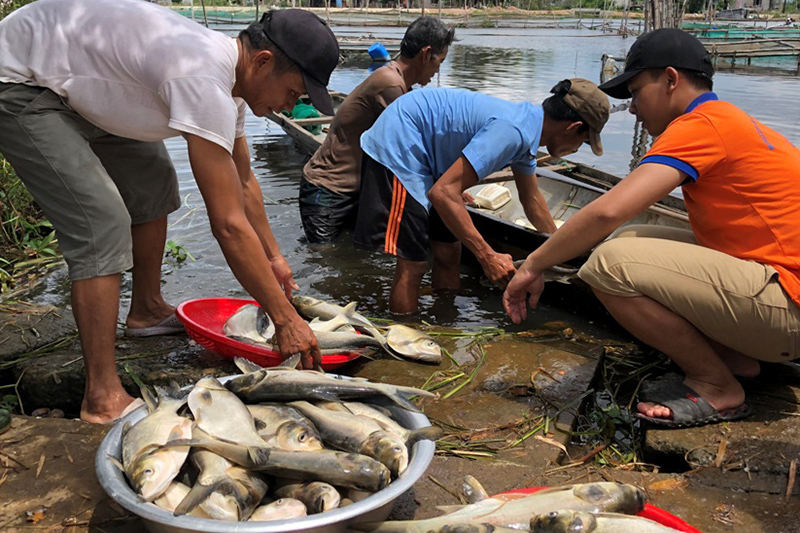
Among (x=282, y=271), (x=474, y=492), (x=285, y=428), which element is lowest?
(x=474, y=492)

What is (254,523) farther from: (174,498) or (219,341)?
(219,341)

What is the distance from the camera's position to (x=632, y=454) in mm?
3514

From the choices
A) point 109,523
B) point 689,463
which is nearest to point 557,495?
point 689,463

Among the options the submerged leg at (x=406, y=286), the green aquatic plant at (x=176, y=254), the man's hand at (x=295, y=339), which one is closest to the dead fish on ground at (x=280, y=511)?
the man's hand at (x=295, y=339)

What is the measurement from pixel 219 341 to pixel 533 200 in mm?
2938

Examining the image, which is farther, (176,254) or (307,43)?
(176,254)

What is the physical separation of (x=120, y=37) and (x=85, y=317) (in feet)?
4.48

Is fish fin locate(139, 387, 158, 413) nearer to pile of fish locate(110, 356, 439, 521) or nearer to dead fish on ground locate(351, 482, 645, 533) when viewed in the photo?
pile of fish locate(110, 356, 439, 521)

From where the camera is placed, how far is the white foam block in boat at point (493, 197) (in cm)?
749

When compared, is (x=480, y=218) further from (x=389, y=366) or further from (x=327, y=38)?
(x=327, y=38)

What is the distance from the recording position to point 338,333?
398 cm

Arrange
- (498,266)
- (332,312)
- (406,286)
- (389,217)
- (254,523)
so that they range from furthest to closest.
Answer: (406,286)
(389,217)
(498,266)
(332,312)
(254,523)

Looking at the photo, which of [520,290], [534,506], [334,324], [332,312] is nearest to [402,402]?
[534,506]

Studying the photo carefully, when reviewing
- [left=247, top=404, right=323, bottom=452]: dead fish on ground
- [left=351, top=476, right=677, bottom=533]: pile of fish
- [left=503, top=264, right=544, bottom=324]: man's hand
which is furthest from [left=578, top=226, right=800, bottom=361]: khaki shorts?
[left=247, top=404, right=323, bottom=452]: dead fish on ground
